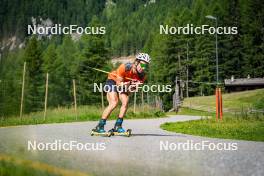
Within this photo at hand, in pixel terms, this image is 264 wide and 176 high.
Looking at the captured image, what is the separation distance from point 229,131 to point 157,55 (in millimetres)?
56463

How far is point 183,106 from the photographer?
52219 mm

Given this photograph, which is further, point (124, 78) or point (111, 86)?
point (111, 86)

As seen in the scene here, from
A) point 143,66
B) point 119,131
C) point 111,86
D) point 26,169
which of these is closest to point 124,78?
point 111,86
